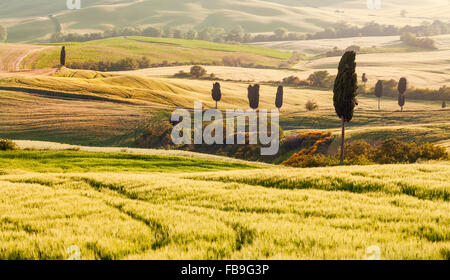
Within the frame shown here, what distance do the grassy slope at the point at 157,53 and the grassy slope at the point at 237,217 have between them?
7582 cm

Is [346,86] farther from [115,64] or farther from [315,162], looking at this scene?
[115,64]

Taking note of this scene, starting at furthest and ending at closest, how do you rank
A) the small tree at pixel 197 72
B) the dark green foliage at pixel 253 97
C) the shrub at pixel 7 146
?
the small tree at pixel 197 72
the dark green foliage at pixel 253 97
the shrub at pixel 7 146

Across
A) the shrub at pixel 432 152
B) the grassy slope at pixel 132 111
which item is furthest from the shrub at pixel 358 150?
the shrub at pixel 432 152

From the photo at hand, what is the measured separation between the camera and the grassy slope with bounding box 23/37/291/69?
92.1 metres

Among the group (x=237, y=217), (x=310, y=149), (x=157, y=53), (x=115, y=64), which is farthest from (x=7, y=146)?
(x=157, y=53)

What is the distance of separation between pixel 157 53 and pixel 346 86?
10028 centimetres

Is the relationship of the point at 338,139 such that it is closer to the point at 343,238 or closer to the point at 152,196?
the point at 152,196

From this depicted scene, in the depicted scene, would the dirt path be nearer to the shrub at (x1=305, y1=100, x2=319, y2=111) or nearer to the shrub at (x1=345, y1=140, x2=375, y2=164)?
the shrub at (x1=305, y1=100, x2=319, y2=111)

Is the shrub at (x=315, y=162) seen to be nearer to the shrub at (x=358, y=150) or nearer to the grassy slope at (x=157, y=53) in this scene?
the shrub at (x=358, y=150)

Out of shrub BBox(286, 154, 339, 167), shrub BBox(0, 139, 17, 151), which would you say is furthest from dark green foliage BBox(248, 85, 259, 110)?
shrub BBox(0, 139, 17, 151)

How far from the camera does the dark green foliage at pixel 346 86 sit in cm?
3253

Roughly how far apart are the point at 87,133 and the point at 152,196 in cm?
4111

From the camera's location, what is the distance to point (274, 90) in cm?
8712

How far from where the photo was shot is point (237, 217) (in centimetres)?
988
